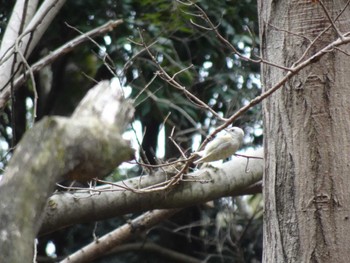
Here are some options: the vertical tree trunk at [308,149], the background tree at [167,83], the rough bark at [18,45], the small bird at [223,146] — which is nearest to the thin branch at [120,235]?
the background tree at [167,83]

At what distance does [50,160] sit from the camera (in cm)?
136

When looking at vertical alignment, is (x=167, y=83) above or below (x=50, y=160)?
below

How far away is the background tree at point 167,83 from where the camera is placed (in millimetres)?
5219

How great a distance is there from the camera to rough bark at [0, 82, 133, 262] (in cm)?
128

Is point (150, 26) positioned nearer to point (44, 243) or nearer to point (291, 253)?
point (44, 243)

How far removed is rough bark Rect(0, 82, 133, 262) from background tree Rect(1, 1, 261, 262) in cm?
337

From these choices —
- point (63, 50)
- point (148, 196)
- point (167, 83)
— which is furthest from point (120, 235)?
point (63, 50)

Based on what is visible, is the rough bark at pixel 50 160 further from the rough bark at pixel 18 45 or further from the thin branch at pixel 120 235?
the thin branch at pixel 120 235

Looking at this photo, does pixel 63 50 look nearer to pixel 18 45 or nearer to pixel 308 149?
pixel 18 45

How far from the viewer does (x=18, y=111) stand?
591 centimetres

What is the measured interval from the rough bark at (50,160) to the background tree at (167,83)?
3369 millimetres

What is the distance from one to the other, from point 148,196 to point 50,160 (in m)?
2.26

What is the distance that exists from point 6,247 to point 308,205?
1.57 meters

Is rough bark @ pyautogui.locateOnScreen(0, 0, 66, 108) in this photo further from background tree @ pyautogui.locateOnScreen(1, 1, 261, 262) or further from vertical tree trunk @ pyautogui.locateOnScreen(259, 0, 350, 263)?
vertical tree trunk @ pyautogui.locateOnScreen(259, 0, 350, 263)
